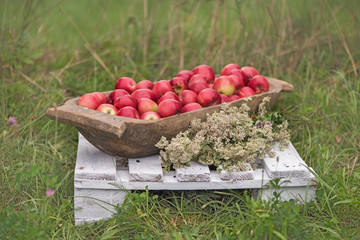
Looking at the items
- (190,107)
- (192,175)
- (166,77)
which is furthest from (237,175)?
(166,77)

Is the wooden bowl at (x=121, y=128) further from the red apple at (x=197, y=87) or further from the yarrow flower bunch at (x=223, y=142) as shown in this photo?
the red apple at (x=197, y=87)

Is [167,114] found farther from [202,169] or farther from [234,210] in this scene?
[234,210]

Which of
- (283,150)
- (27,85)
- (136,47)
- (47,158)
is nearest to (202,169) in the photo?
(283,150)

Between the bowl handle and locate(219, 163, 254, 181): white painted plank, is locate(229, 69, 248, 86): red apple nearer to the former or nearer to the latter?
locate(219, 163, 254, 181): white painted plank

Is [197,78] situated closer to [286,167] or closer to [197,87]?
[197,87]

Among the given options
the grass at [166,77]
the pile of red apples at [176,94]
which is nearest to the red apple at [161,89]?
the pile of red apples at [176,94]

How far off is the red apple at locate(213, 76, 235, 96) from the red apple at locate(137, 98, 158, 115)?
571 mm

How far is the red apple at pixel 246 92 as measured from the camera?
10.5 feet

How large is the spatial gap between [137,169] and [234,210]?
57 cm

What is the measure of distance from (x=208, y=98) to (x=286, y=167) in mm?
663

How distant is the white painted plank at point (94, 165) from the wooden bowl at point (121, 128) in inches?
2.4

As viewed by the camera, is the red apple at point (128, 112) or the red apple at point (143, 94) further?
the red apple at point (143, 94)

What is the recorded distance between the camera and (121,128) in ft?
7.68

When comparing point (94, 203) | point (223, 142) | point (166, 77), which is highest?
point (223, 142)
